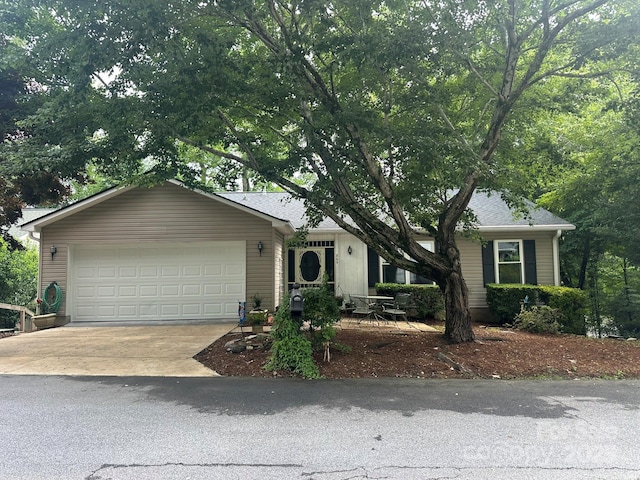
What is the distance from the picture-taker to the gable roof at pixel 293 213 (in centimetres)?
1153

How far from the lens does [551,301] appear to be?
35.4 ft

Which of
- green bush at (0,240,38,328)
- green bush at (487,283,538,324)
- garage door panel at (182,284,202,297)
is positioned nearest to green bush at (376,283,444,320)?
green bush at (487,283,538,324)

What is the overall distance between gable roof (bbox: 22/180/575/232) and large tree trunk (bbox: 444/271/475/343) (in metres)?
2.76

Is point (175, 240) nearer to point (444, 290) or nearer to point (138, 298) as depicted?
point (138, 298)

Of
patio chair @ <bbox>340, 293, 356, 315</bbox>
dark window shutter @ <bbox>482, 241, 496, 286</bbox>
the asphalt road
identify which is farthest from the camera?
dark window shutter @ <bbox>482, 241, 496, 286</bbox>

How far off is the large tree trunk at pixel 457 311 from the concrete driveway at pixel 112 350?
4.49 meters

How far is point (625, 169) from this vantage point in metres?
11.2

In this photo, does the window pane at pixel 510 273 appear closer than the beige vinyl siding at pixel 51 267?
No

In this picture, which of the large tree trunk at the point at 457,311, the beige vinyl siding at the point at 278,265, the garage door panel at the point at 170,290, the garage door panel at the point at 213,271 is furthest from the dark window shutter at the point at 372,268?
the garage door panel at the point at 170,290

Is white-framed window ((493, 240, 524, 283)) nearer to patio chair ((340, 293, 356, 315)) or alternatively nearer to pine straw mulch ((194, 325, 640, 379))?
pine straw mulch ((194, 325, 640, 379))

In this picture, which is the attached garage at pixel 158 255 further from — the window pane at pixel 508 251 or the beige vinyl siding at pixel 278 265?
the window pane at pixel 508 251

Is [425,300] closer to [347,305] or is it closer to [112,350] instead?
[347,305]

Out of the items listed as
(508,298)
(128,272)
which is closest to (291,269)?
(128,272)

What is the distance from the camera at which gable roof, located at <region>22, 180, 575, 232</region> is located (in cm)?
1153
